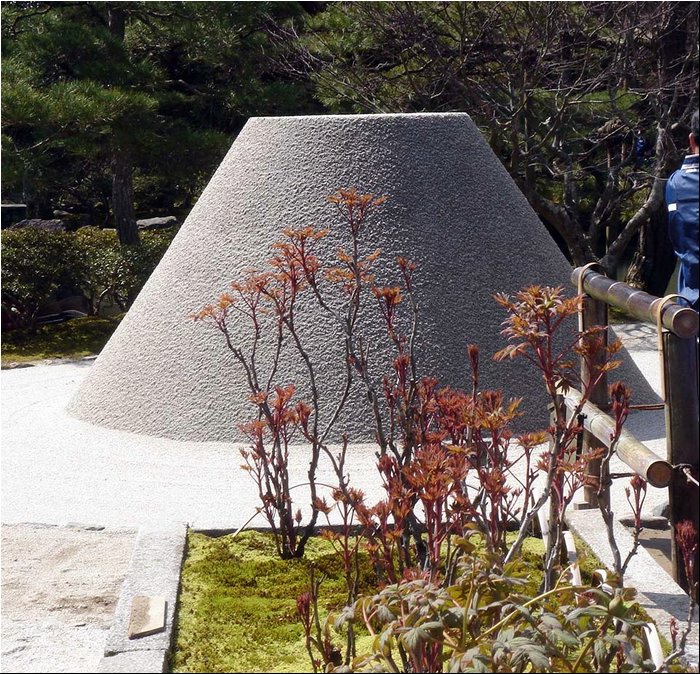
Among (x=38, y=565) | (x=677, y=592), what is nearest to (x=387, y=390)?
(x=677, y=592)

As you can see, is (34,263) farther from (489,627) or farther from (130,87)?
(489,627)

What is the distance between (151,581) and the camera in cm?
323

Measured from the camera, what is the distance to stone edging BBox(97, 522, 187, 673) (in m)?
2.61

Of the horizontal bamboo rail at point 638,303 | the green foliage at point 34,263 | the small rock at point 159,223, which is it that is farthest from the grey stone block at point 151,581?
the small rock at point 159,223

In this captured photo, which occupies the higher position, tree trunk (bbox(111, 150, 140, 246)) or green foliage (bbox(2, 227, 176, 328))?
tree trunk (bbox(111, 150, 140, 246))

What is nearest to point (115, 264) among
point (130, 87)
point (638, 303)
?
point (130, 87)

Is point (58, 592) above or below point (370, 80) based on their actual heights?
below

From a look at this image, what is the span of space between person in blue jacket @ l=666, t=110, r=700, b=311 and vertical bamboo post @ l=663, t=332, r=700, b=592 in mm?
366

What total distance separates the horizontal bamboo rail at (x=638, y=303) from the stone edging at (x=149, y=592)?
1.75m

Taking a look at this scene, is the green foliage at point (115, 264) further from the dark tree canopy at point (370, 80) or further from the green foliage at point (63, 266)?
the dark tree canopy at point (370, 80)

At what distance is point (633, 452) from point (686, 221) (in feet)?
3.79

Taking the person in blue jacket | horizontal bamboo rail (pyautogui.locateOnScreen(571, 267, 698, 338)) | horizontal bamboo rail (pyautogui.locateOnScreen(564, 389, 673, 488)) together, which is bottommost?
horizontal bamboo rail (pyautogui.locateOnScreen(564, 389, 673, 488))

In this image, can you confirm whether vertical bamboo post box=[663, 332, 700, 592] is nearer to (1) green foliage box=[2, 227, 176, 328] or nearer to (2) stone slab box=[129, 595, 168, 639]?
(2) stone slab box=[129, 595, 168, 639]

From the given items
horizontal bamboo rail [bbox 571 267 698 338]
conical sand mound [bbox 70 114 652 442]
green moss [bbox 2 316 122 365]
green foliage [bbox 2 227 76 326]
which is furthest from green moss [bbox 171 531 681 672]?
green foliage [bbox 2 227 76 326]
